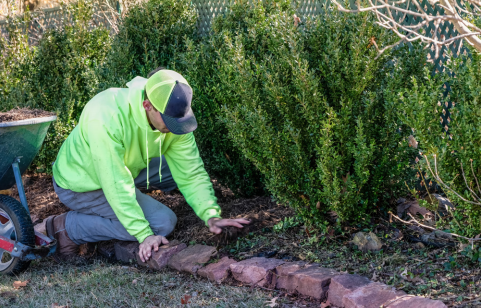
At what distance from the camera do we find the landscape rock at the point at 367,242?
3.32 meters

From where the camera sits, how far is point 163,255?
362cm

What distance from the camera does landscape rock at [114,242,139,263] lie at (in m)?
3.89

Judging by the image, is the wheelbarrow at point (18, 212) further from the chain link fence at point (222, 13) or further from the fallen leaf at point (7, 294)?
the chain link fence at point (222, 13)

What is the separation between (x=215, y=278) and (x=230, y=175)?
151 centimetres

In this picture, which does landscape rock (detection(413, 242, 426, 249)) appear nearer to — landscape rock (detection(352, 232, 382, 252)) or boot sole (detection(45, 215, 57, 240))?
landscape rock (detection(352, 232, 382, 252))

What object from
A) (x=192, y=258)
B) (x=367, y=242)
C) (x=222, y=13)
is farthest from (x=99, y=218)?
(x=222, y=13)

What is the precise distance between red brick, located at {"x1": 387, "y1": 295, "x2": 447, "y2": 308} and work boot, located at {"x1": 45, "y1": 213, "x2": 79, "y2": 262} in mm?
2833

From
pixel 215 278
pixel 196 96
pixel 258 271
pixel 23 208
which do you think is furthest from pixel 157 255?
pixel 196 96

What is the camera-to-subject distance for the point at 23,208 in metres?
3.81

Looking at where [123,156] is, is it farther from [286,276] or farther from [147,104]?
[286,276]

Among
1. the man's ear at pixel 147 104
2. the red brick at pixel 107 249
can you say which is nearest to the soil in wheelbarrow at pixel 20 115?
the man's ear at pixel 147 104

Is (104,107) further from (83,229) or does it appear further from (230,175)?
(230,175)

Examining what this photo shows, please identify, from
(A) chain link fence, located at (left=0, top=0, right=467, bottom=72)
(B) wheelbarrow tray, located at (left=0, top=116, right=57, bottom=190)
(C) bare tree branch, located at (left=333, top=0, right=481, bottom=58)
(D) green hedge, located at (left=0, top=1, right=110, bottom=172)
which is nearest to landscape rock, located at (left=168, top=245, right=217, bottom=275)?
(B) wheelbarrow tray, located at (left=0, top=116, right=57, bottom=190)

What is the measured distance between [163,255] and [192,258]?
0.26 metres
